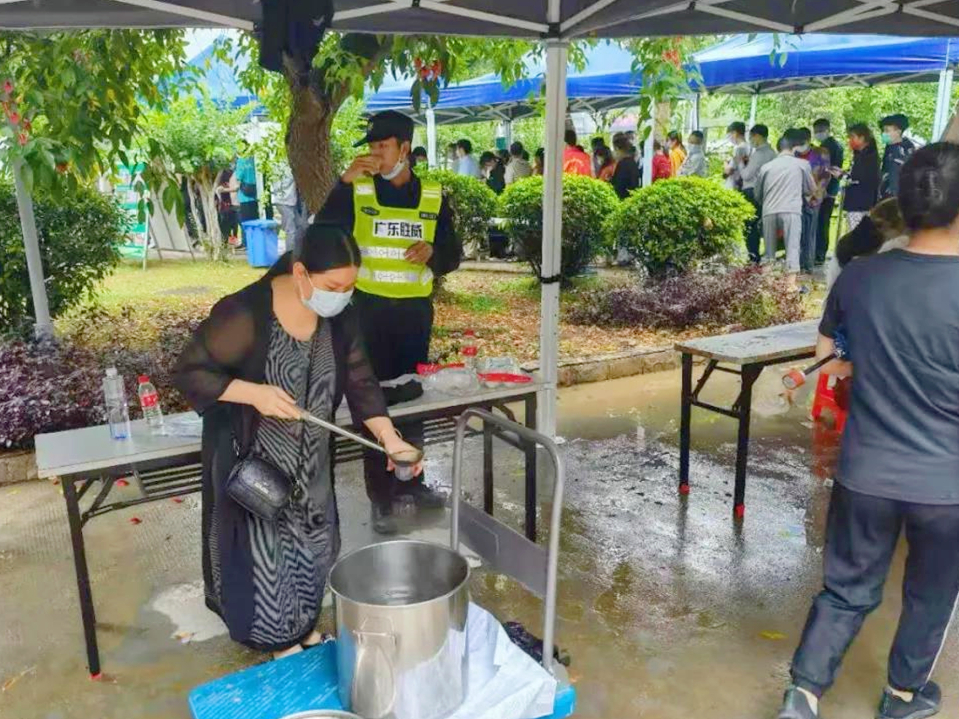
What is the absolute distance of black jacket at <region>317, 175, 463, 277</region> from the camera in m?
3.66

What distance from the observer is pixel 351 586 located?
7.10 ft

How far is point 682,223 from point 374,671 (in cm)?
672

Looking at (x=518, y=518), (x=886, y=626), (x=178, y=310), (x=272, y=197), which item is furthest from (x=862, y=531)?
(x=272, y=197)

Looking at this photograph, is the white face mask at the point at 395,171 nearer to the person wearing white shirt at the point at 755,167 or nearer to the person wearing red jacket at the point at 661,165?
the person wearing white shirt at the point at 755,167

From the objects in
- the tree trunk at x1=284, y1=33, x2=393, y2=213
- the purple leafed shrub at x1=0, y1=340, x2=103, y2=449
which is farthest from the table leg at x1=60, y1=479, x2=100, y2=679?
the tree trunk at x1=284, y1=33, x2=393, y2=213

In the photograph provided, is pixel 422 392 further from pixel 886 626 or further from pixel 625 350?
pixel 625 350

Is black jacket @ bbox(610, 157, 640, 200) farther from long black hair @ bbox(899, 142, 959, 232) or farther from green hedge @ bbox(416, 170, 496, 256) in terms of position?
long black hair @ bbox(899, 142, 959, 232)

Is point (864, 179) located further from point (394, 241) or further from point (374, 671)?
point (374, 671)

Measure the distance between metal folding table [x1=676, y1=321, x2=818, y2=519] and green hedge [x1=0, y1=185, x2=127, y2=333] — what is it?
14.0 feet

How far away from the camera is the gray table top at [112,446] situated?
2.62 meters

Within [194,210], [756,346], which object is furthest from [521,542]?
[194,210]

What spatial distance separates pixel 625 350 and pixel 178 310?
4.45 metres

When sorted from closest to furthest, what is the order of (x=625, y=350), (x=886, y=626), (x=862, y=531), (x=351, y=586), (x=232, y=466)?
1. (x=351, y=586)
2. (x=862, y=531)
3. (x=232, y=466)
4. (x=886, y=626)
5. (x=625, y=350)

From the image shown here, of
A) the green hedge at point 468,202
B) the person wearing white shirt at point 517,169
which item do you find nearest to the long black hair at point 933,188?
the green hedge at point 468,202
